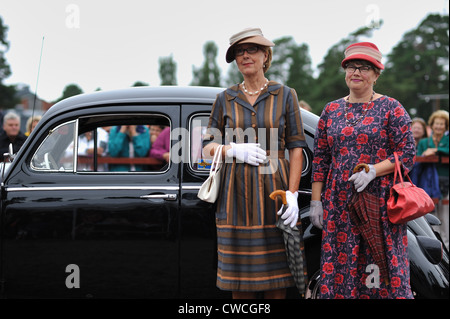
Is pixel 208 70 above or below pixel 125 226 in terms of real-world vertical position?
above

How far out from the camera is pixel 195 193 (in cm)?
346

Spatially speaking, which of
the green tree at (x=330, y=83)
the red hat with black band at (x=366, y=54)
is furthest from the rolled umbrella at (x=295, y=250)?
the green tree at (x=330, y=83)

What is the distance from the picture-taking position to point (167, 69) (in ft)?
215

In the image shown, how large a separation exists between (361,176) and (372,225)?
1.00 ft

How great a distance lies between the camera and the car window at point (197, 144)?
11.7 feet

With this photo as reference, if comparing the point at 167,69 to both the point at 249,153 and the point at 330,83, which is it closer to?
the point at 330,83

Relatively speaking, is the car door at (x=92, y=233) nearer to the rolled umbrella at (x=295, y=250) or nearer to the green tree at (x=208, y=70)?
the rolled umbrella at (x=295, y=250)

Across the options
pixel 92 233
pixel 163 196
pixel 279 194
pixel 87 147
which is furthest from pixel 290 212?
pixel 87 147

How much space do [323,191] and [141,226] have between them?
1236 millimetres

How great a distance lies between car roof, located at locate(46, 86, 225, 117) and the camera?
3645 millimetres

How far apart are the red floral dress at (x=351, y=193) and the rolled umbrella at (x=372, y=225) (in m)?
0.03

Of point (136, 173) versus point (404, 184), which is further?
point (136, 173)

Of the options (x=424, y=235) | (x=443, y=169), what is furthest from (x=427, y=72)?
(x=424, y=235)
